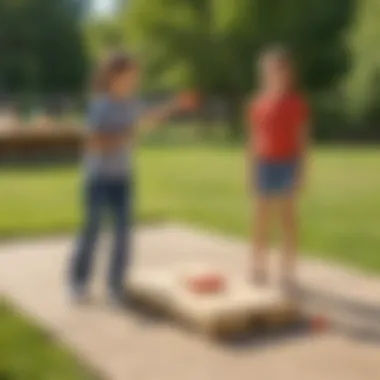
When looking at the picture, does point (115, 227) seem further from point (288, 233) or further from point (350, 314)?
point (350, 314)

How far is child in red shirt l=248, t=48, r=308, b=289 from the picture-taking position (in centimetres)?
651

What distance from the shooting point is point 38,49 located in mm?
47469

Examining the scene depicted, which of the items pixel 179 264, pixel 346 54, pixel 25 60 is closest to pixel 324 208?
pixel 179 264

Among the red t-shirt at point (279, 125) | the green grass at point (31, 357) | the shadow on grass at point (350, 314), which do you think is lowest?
the shadow on grass at point (350, 314)

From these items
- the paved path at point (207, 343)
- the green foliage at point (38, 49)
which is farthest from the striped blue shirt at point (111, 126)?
the green foliage at point (38, 49)

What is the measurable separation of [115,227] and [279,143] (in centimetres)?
141

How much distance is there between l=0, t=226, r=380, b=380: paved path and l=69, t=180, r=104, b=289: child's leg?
21cm

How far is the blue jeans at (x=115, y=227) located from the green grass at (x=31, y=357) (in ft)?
2.63

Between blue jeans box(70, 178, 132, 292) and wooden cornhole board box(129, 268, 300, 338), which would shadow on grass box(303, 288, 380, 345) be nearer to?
wooden cornhole board box(129, 268, 300, 338)

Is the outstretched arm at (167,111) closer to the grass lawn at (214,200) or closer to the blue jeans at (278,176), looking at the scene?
the blue jeans at (278,176)

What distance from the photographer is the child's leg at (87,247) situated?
6.34 meters

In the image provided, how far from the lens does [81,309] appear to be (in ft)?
20.3

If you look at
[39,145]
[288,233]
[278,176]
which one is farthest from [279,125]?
[39,145]

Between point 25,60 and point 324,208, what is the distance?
3767 cm
